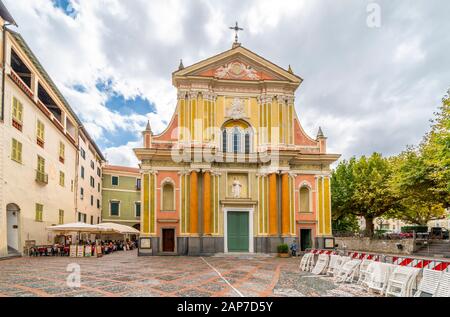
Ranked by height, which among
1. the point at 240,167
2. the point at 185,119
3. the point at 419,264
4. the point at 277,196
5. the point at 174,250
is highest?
the point at 185,119

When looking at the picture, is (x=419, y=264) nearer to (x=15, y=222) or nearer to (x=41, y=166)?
(x=15, y=222)

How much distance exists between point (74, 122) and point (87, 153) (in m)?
6.29

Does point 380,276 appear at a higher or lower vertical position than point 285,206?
lower

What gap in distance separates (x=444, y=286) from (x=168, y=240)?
20873 millimetres

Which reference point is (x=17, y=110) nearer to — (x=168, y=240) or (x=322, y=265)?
(x=168, y=240)

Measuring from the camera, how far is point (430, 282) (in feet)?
30.2

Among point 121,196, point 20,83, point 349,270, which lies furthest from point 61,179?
point 349,270

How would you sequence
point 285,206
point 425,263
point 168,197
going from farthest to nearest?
point 168,197 → point 285,206 → point 425,263

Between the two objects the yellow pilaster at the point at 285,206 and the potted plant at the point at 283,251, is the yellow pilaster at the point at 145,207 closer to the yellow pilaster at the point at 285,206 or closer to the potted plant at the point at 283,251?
the potted plant at the point at 283,251

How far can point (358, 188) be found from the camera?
38.8 m

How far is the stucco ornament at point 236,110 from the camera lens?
2931cm

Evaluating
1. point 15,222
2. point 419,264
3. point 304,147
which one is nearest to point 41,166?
point 15,222

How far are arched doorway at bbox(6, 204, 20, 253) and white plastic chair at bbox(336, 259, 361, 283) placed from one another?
1890 centimetres

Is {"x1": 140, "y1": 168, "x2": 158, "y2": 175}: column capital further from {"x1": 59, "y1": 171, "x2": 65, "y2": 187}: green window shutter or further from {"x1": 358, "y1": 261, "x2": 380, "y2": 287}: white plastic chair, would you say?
{"x1": 358, "y1": 261, "x2": 380, "y2": 287}: white plastic chair
